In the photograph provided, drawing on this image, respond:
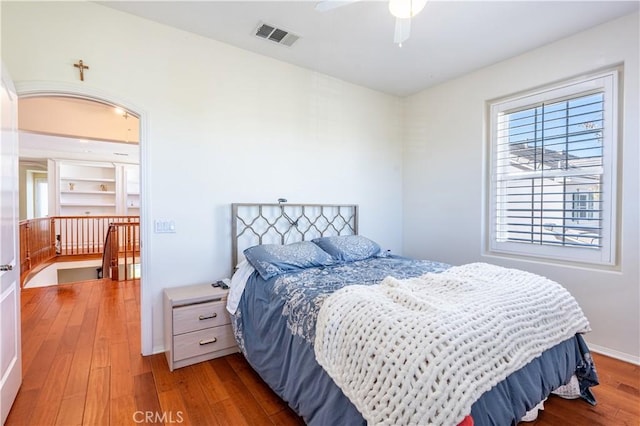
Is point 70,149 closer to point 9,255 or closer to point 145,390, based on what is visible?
point 9,255

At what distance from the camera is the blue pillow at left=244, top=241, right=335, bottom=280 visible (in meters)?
2.41

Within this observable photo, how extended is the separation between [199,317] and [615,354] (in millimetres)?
3594

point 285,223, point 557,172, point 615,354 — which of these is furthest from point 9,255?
point 615,354

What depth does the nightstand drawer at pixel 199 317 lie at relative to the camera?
236 cm

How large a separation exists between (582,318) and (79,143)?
29.4 ft

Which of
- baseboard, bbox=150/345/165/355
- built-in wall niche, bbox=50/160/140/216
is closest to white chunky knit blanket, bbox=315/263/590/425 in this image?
baseboard, bbox=150/345/165/355

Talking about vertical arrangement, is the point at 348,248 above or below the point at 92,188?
below

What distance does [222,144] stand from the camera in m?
2.97

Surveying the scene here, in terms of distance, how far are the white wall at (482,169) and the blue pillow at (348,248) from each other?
1.24 m

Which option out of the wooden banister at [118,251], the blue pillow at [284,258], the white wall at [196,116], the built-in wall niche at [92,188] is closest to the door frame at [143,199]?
the white wall at [196,116]

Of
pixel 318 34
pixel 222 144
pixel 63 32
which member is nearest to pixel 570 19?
pixel 318 34

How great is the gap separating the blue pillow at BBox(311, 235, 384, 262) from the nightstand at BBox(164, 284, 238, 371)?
105 cm

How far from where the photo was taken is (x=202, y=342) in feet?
8.08

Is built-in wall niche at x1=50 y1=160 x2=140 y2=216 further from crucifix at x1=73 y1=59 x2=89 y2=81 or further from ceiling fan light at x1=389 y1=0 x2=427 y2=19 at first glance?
ceiling fan light at x1=389 y1=0 x2=427 y2=19
